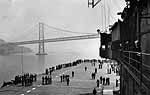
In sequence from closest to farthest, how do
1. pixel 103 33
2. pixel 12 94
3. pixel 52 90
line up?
Answer: pixel 12 94, pixel 52 90, pixel 103 33

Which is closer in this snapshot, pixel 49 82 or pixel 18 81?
pixel 49 82

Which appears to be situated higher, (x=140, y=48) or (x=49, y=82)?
(x=140, y=48)

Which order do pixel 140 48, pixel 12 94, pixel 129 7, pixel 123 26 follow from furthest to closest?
pixel 12 94 < pixel 123 26 < pixel 129 7 < pixel 140 48

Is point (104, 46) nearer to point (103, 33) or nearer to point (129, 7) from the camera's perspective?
point (103, 33)

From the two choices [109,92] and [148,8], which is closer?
[148,8]

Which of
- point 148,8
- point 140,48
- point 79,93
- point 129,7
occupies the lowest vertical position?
point 79,93

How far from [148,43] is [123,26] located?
928 centimetres

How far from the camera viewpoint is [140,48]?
34.1 ft

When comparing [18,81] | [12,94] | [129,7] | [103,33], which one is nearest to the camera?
[129,7]

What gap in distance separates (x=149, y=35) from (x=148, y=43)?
377 millimetres

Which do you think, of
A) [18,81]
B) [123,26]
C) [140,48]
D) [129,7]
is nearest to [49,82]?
[18,81]

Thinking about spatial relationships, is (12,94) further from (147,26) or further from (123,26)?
(147,26)

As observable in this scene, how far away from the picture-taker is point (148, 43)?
9.57 meters

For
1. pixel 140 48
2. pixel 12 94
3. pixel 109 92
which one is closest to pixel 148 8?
pixel 140 48
